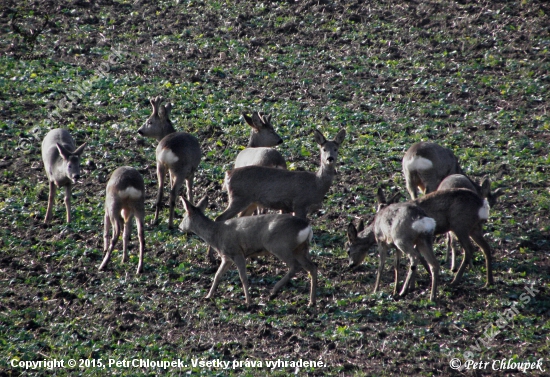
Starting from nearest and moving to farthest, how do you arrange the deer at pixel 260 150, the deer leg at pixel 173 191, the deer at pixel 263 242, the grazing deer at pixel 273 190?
the deer at pixel 263 242
the grazing deer at pixel 273 190
the deer leg at pixel 173 191
the deer at pixel 260 150

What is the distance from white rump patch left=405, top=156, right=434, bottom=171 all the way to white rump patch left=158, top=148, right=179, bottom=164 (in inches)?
144

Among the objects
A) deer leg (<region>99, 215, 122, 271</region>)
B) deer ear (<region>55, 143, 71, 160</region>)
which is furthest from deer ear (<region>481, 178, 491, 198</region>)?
deer ear (<region>55, 143, 71, 160</region>)

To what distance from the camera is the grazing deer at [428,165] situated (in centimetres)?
1154

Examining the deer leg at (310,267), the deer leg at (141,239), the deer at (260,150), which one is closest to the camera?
the deer leg at (310,267)

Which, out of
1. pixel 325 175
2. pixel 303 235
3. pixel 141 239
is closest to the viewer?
pixel 303 235

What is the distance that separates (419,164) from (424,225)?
7.73 ft

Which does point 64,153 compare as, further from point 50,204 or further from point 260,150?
point 260,150

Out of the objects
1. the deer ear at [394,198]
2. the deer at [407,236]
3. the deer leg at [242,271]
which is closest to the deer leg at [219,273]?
the deer leg at [242,271]

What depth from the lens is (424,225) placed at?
9367mm

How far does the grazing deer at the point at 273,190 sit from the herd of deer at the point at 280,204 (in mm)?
14

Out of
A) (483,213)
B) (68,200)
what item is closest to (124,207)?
(68,200)

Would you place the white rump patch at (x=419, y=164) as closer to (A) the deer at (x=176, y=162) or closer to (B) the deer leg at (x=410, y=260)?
(B) the deer leg at (x=410, y=260)

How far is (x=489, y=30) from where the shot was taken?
60.7ft

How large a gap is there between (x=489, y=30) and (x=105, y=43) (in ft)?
31.5
